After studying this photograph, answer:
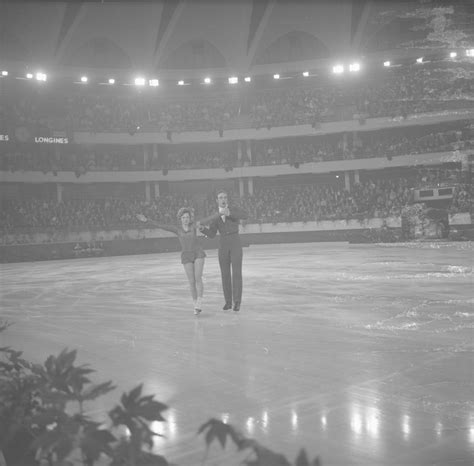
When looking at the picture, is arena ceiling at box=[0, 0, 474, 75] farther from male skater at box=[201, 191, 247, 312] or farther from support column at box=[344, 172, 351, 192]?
male skater at box=[201, 191, 247, 312]

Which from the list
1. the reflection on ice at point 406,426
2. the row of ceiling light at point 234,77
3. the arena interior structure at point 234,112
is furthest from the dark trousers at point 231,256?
the row of ceiling light at point 234,77

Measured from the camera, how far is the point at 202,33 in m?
41.0

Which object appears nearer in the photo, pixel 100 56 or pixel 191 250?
pixel 191 250

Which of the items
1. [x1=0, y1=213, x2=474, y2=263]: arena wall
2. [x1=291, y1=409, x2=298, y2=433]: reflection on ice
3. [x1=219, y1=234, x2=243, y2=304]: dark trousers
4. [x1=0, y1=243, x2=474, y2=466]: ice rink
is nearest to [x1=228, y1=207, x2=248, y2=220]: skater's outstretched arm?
[x1=219, y1=234, x2=243, y2=304]: dark trousers

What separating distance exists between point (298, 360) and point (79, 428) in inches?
134

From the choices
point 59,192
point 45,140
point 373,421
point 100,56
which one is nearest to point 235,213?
point 373,421

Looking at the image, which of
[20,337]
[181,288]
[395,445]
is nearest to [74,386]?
[395,445]

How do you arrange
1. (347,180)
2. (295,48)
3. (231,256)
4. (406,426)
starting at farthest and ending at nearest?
(295,48) < (347,180) < (231,256) < (406,426)

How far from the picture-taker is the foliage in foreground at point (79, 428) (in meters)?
1.64

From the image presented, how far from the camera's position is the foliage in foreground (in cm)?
164

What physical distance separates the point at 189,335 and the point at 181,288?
5858 mm

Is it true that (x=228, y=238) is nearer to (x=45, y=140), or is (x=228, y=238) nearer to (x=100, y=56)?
(x=45, y=140)

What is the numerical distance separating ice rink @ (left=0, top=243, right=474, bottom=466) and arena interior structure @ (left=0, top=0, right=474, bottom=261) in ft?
77.5

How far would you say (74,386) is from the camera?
2.10 meters
